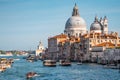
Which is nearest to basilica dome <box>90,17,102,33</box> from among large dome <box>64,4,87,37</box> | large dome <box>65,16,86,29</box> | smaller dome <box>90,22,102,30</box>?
smaller dome <box>90,22,102,30</box>

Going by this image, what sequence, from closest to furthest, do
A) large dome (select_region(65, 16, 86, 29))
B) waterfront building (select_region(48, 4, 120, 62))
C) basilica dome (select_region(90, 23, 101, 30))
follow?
waterfront building (select_region(48, 4, 120, 62))
basilica dome (select_region(90, 23, 101, 30))
large dome (select_region(65, 16, 86, 29))

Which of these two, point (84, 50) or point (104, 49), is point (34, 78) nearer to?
point (104, 49)

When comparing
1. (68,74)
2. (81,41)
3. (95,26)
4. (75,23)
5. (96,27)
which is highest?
(75,23)

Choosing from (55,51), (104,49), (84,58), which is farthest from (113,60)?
(55,51)

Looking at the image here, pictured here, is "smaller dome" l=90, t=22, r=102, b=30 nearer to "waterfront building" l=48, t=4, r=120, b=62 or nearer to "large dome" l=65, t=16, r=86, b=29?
"waterfront building" l=48, t=4, r=120, b=62

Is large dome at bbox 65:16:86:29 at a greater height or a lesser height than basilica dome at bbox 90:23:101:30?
greater

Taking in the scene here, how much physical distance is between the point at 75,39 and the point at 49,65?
123 feet

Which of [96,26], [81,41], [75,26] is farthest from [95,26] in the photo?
[81,41]

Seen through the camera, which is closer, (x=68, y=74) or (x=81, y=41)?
(x=68, y=74)

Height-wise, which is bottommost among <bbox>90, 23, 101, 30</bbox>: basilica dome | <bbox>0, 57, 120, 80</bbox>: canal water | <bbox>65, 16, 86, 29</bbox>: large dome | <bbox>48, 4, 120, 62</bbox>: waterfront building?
<bbox>0, 57, 120, 80</bbox>: canal water

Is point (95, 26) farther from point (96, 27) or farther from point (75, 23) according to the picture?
point (75, 23)

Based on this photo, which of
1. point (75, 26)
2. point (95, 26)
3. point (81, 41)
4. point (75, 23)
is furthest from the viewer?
point (75, 26)

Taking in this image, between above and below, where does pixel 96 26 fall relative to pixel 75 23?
below

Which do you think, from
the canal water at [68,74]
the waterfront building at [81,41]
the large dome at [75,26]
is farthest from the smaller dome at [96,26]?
the canal water at [68,74]
